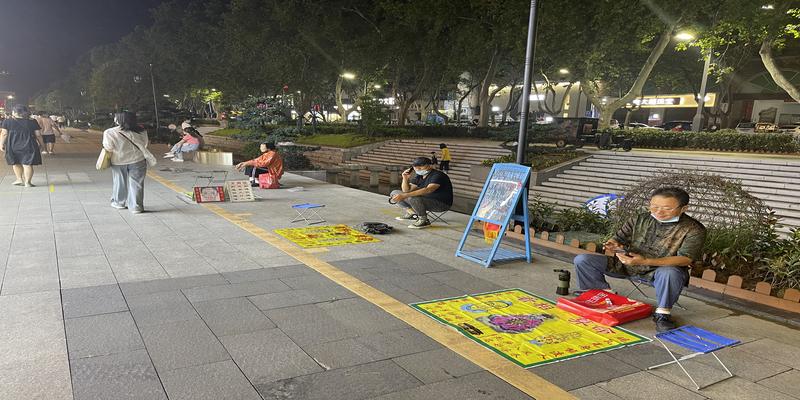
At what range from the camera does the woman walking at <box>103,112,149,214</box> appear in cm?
815

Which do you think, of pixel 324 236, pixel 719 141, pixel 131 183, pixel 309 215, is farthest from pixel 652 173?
pixel 131 183

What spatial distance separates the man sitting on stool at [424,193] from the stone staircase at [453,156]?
8848mm

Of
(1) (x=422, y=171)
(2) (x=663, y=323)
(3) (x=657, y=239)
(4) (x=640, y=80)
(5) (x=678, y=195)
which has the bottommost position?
(2) (x=663, y=323)

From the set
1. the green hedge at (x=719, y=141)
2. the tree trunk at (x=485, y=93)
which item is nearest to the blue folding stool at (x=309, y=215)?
the green hedge at (x=719, y=141)

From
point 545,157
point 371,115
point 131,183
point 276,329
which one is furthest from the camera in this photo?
point 371,115

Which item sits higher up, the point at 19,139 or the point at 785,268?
the point at 19,139

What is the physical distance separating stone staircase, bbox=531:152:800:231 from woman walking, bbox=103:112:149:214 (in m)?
10.1

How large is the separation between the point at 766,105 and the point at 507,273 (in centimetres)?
4090

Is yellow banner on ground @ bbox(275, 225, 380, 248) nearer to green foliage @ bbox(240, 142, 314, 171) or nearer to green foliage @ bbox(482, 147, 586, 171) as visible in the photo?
green foliage @ bbox(240, 142, 314, 171)

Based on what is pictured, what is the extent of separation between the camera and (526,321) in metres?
4.25

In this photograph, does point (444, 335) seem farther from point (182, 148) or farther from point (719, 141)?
point (719, 141)

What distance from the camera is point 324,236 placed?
23.8 feet

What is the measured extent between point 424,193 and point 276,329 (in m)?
A: 4.23

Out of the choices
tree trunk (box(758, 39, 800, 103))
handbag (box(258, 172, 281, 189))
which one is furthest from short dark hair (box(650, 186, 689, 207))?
tree trunk (box(758, 39, 800, 103))
